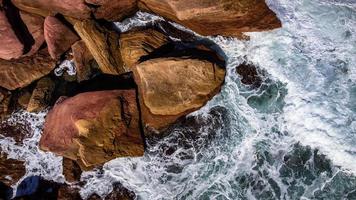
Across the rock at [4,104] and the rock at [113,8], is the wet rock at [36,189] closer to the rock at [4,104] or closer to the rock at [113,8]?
the rock at [4,104]

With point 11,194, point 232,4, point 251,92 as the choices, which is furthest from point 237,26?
point 11,194

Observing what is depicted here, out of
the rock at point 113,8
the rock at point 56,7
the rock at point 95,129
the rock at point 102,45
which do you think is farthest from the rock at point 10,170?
the rock at point 113,8

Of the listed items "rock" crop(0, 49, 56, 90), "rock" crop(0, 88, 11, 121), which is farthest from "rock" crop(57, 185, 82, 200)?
"rock" crop(0, 49, 56, 90)

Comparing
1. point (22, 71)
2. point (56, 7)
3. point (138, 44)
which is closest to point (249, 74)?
point (138, 44)

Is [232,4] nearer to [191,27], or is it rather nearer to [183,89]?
[191,27]

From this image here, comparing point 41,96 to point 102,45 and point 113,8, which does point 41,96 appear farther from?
point 113,8

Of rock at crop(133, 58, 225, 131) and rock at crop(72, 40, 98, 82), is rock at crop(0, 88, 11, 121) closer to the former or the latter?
rock at crop(72, 40, 98, 82)
